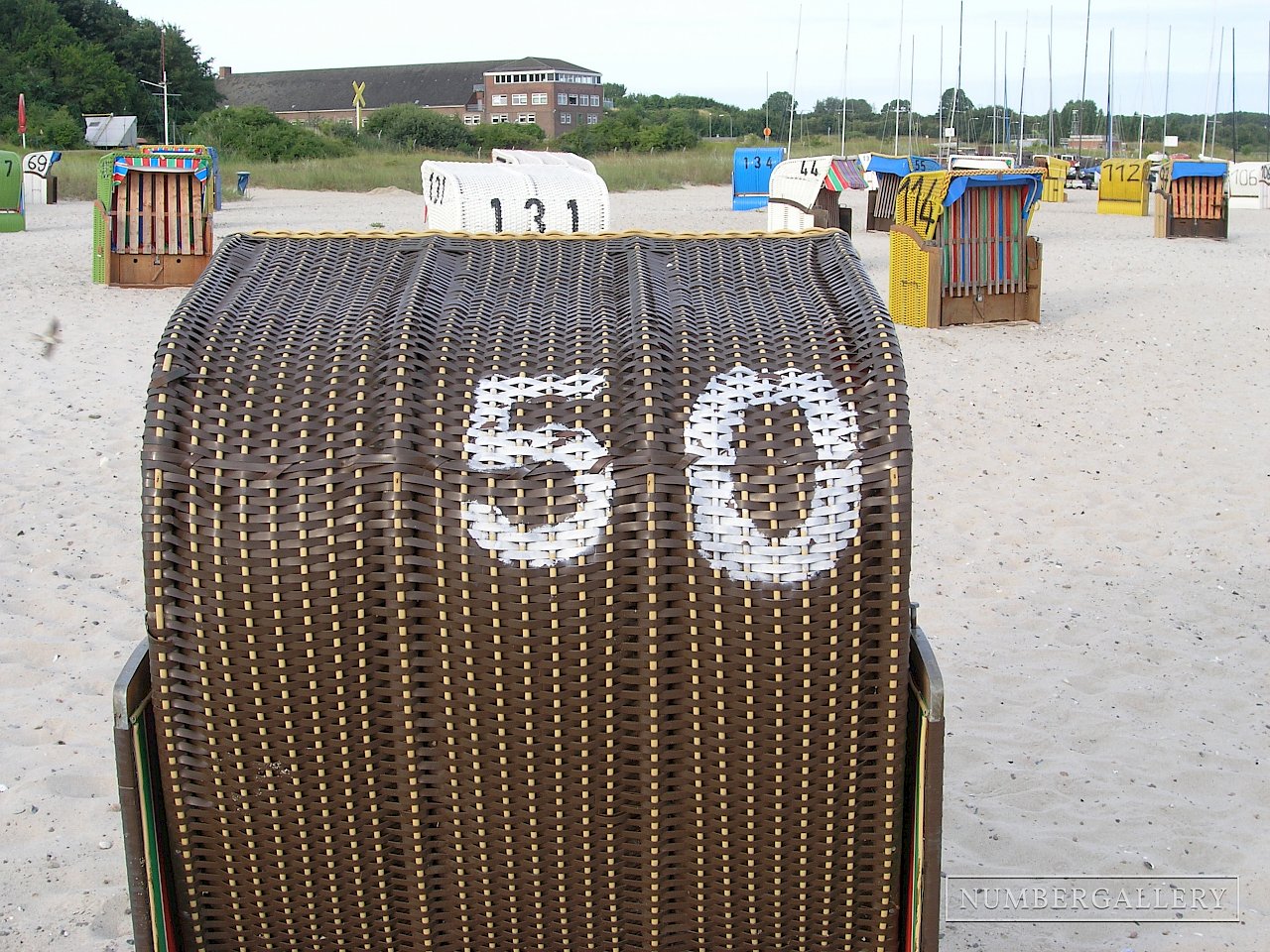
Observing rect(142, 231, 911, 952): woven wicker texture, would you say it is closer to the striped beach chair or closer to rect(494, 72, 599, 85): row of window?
the striped beach chair

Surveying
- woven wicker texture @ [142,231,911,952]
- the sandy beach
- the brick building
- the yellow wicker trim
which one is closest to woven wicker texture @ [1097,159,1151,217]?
the sandy beach

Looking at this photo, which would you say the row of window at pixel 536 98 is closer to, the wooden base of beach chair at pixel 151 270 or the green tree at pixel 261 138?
the green tree at pixel 261 138

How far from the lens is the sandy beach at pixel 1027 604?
3.83m

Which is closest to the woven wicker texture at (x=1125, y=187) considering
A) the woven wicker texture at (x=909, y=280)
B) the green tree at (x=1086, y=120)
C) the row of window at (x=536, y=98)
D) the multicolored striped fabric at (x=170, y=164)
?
the woven wicker texture at (x=909, y=280)

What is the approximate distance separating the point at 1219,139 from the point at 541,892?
74.0 meters

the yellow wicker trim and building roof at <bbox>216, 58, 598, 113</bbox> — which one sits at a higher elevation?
building roof at <bbox>216, 58, 598, 113</bbox>

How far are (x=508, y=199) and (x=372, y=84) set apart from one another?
296ft

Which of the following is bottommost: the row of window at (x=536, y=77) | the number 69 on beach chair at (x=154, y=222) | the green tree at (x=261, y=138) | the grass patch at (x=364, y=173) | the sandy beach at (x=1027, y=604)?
the sandy beach at (x=1027, y=604)

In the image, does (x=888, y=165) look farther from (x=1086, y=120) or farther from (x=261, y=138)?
(x=1086, y=120)

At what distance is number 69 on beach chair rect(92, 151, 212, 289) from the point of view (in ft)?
45.9

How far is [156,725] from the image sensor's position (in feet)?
7.97

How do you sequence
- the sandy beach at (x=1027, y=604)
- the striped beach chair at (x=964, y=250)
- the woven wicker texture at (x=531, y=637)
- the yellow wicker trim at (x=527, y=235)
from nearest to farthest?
the woven wicker texture at (x=531, y=637) < the yellow wicker trim at (x=527, y=235) < the sandy beach at (x=1027, y=604) < the striped beach chair at (x=964, y=250)

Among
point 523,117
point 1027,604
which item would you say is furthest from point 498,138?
point 1027,604

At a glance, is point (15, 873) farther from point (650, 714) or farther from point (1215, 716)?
point (1215, 716)
